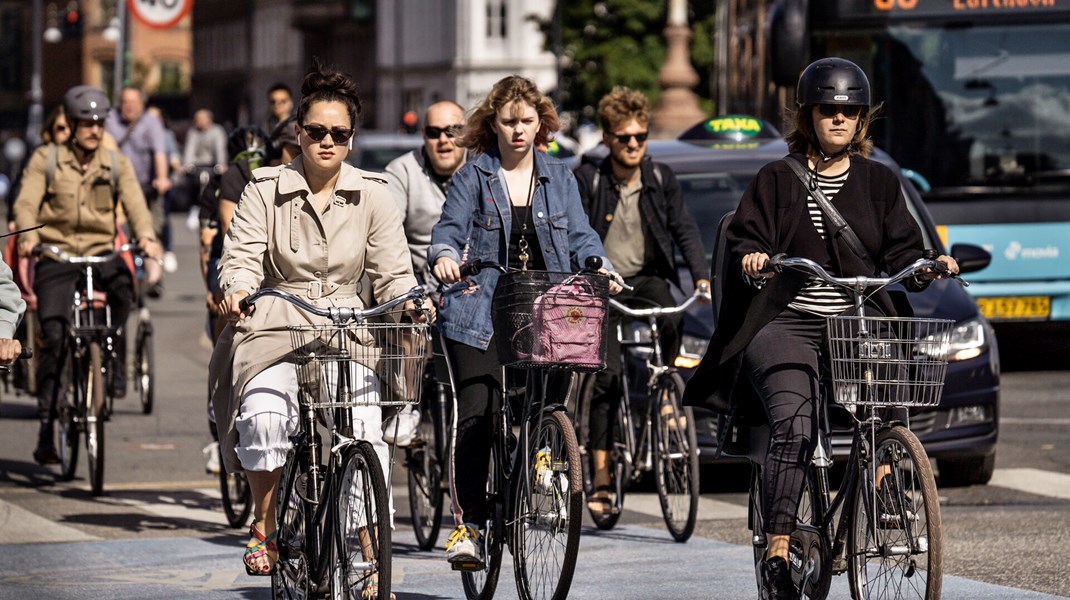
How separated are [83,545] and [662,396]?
2578mm

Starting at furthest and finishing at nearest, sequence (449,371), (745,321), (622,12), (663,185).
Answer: (622,12) → (663,185) → (449,371) → (745,321)

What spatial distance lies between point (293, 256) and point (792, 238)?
1561 mm

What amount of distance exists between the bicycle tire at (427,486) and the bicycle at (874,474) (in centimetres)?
288

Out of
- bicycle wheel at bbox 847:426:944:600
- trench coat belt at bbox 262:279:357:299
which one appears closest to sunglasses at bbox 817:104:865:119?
bicycle wheel at bbox 847:426:944:600

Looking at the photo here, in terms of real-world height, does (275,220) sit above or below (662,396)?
above

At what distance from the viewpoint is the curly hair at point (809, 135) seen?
21.4 feet

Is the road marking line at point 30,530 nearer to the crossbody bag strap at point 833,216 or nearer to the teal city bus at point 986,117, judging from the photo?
the crossbody bag strap at point 833,216

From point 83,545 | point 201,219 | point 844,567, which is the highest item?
point 201,219

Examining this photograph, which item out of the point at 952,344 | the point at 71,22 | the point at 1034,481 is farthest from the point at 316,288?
the point at 71,22

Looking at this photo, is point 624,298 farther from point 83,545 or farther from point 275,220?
point 275,220

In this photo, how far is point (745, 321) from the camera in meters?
6.46

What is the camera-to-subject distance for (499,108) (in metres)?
7.74

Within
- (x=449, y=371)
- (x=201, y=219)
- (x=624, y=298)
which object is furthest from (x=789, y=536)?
(x=201, y=219)

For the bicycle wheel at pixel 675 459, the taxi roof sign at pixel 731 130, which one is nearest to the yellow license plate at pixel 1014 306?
the taxi roof sign at pixel 731 130
